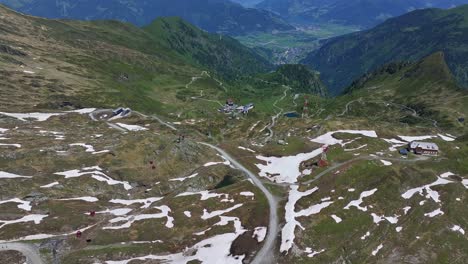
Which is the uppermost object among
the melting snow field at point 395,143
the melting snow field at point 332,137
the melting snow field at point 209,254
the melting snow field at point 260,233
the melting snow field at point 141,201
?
the melting snow field at point 332,137

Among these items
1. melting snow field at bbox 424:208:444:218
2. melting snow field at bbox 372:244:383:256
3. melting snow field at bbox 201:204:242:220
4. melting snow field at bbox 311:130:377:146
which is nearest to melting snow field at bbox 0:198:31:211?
melting snow field at bbox 201:204:242:220

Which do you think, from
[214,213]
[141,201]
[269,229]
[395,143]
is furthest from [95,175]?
[395,143]

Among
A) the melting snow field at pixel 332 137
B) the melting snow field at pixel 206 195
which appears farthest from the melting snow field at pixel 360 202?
the melting snow field at pixel 332 137

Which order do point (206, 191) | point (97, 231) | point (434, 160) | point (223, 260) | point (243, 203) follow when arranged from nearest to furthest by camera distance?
1. point (223, 260)
2. point (97, 231)
3. point (243, 203)
4. point (206, 191)
5. point (434, 160)

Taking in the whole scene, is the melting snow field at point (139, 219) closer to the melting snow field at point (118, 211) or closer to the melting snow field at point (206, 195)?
the melting snow field at point (118, 211)

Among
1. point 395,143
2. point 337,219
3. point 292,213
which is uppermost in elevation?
point 395,143

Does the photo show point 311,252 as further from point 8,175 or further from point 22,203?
point 8,175

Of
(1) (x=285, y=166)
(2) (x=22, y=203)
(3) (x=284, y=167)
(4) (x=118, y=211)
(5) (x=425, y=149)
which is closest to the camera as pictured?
(2) (x=22, y=203)

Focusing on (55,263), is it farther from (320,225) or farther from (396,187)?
(396,187)

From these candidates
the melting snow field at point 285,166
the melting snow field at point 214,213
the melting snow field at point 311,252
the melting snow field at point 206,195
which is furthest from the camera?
the melting snow field at point 285,166

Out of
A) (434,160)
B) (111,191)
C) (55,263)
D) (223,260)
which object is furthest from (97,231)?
(434,160)

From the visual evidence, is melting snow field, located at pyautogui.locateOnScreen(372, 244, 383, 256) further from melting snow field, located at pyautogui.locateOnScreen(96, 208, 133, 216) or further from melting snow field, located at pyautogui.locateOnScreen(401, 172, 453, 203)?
melting snow field, located at pyautogui.locateOnScreen(96, 208, 133, 216)
